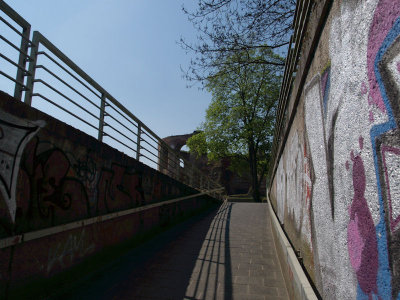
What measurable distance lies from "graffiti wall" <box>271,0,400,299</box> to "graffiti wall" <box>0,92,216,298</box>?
307cm

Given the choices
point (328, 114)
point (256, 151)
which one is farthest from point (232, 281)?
point (256, 151)

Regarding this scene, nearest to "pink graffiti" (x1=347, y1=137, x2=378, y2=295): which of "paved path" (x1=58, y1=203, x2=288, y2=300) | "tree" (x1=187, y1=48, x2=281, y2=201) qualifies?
"paved path" (x1=58, y1=203, x2=288, y2=300)

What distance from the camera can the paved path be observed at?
13.4 ft

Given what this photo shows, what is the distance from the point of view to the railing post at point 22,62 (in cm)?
363

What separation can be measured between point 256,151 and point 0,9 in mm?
23306

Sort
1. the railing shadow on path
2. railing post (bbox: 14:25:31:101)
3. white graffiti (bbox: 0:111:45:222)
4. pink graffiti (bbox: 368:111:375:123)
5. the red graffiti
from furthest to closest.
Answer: the red graffiti < the railing shadow on path < railing post (bbox: 14:25:31:101) < white graffiti (bbox: 0:111:45:222) < pink graffiti (bbox: 368:111:375:123)

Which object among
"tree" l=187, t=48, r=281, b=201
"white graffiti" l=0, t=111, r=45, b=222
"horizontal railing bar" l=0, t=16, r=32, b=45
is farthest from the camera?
"tree" l=187, t=48, r=281, b=201

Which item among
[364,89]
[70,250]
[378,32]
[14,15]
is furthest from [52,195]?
[378,32]

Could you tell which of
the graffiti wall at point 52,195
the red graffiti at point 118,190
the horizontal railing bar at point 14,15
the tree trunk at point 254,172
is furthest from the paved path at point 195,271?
the tree trunk at point 254,172

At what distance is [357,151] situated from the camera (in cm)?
178

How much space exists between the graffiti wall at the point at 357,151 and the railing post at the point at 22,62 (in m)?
3.34

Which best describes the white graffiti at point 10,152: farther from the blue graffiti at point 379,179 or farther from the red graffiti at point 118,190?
the blue graffiti at point 379,179

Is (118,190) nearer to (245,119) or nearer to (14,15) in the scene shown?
(14,15)

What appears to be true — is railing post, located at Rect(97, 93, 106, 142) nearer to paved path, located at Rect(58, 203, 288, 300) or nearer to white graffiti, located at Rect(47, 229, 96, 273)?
white graffiti, located at Rect(47, 229, 96, 273)
